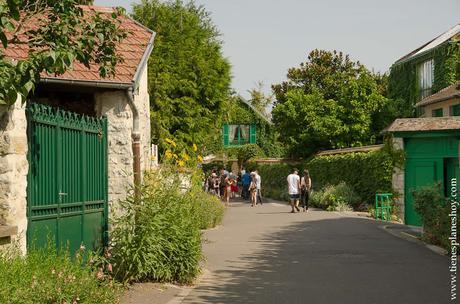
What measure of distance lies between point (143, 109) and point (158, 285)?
5.42 metres

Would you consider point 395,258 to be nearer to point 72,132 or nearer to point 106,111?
point 106,111

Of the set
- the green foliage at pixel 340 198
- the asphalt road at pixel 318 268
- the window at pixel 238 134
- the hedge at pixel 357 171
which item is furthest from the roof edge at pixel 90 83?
the window at pixel 238 134

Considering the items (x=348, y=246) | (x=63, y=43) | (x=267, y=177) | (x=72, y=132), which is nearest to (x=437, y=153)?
(x=348, y=246)

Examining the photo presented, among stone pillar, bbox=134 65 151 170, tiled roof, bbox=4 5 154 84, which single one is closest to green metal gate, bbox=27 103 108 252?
tiled roof, bbox=4 5 154 84

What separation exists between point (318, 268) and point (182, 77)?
70.4 ft

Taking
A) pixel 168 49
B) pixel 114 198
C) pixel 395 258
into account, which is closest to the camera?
pixel 114 198

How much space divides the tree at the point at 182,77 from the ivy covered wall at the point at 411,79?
1049 centimetres

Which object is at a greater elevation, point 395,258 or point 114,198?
point 114,198

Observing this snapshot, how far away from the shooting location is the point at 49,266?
6.99 meters

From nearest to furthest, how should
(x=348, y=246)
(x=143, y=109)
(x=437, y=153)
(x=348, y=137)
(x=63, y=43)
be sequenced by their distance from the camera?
(x=63, y=43) < (x=143, y=109) < (x=348, y=246) < (x=437, y=153) < (x=348, y=137)

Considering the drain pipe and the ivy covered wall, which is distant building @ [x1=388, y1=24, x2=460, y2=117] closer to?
the ivy covered wall

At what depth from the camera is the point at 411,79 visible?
126 ft

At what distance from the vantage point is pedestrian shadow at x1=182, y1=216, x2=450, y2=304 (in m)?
9.47

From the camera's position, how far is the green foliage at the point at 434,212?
14.2 metres
